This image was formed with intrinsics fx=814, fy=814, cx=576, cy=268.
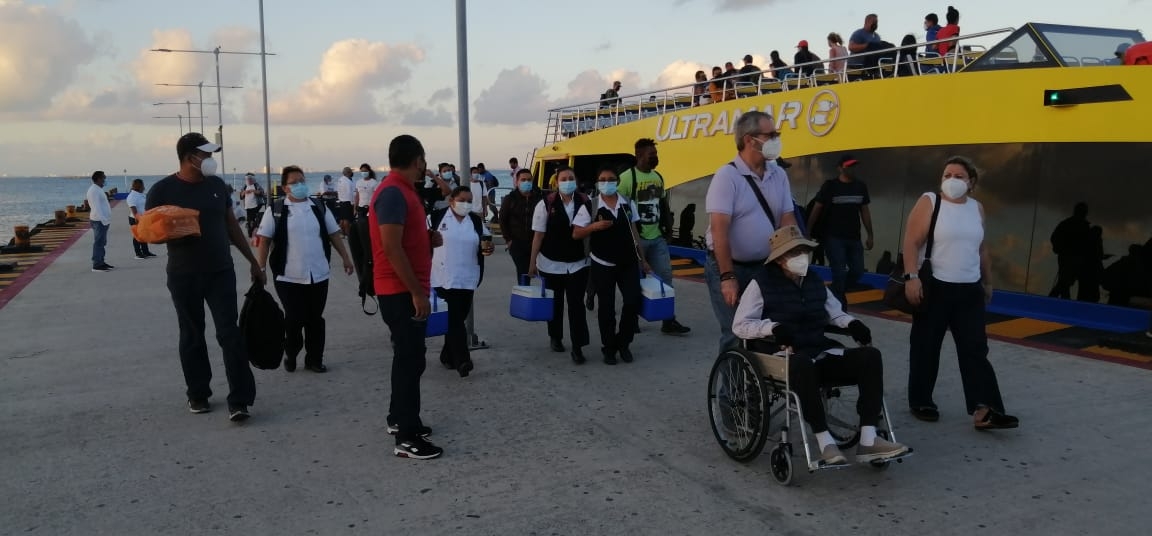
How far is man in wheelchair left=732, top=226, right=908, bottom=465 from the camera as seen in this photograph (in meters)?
3.99

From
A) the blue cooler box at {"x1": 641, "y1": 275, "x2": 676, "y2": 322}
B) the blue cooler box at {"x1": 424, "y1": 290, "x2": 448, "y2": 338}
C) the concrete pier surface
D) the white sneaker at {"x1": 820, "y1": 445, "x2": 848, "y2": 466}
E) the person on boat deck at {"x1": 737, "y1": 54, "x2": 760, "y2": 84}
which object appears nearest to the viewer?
the concrete pier surface

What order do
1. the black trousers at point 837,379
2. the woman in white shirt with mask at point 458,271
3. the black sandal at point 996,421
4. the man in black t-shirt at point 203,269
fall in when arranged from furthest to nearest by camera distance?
the woman in white shirt with mask at point 458,271
the man in black t-shirt at point 203,269
the black sandal at point 996,421
the black trousers at point 837,379

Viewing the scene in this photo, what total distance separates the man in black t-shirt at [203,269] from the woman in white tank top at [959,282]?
14.0 ft

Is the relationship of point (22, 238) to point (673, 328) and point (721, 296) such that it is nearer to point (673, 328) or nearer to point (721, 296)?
point (673, 328)

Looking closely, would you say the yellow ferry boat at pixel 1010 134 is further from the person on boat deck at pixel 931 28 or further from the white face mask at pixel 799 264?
the white face mask at pixel 799 264

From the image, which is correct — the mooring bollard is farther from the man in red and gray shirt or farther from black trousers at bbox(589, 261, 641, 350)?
the man in red and gray shirt

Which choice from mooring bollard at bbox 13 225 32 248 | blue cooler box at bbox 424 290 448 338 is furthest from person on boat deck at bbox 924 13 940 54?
mooring bollard at bbox 13 225 32 248

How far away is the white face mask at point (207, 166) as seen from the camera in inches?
203

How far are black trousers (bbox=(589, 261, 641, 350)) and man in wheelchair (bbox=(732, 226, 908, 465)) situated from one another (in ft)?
8.10

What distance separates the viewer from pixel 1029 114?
29.6 ft

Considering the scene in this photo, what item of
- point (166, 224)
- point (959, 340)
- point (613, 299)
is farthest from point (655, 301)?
point (166, 224)

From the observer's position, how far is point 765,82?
14312mm

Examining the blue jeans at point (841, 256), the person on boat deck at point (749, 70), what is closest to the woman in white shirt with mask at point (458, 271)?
the blue jeans at point (841, 256)

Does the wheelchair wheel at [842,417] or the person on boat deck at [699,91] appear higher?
the person on boat deck at [699,91]
